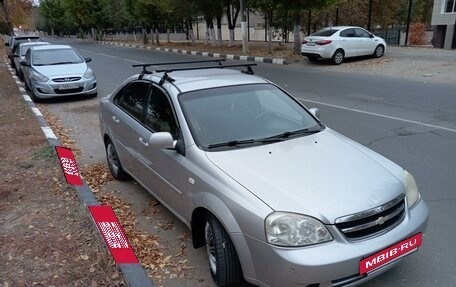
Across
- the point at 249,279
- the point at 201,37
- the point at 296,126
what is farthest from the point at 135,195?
the point at 201,37

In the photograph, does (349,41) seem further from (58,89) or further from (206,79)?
(206,79)

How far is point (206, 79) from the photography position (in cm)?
423

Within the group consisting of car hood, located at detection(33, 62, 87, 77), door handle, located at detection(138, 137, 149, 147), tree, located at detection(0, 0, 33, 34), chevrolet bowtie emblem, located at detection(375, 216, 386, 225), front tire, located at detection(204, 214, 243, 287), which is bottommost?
front tire, located at detection(204, 214, 243, 287)

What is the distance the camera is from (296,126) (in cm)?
396

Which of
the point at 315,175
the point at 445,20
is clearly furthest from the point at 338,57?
the point at 445,20

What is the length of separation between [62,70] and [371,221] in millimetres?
11230

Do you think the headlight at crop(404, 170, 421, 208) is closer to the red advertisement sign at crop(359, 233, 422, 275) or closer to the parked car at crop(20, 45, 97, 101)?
the red advertisement sign at crop(359, 233, 422, 275)

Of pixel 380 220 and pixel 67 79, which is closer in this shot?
pixel 380 220

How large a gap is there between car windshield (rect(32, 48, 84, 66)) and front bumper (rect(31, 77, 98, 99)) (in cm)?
107

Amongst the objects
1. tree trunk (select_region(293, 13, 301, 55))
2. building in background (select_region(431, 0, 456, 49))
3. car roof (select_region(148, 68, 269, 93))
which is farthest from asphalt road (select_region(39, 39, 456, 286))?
building in background (select_region(431, 0, 456, 49))

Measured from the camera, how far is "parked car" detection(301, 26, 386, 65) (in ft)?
58.2

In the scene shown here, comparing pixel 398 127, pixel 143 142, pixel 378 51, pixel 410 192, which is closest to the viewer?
pixel 410 192

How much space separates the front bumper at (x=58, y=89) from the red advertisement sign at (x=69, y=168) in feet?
20.5

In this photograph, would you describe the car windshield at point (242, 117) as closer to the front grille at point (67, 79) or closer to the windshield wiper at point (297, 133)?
the windshield wiper at point (297, 133)
